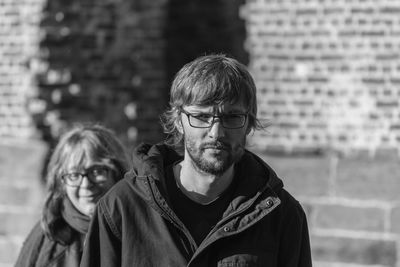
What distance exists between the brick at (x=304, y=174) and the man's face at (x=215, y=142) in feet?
9.77

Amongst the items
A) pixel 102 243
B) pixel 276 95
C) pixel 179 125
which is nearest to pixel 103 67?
pixel 276 95

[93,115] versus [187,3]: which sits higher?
[187,3]

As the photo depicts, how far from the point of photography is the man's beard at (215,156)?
301cm

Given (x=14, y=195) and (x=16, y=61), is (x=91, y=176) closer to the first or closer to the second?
(x=14, y=195)

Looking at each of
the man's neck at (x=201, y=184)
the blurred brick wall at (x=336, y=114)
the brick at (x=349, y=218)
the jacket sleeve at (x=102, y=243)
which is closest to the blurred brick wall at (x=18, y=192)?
the blurred brick wall at (x=336, y=114)

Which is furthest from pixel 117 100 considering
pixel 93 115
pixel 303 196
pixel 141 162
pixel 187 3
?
pixel 141 162

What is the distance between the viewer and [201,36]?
806cm

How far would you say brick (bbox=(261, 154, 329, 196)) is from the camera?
5984 mm

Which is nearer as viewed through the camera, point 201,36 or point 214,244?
point 214,244

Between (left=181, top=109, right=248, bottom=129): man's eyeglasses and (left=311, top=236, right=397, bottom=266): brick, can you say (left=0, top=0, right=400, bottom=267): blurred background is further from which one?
(left=181, top=109, right=248, bottom=129): man's eyeglasses

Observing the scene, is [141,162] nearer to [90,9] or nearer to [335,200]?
[335,200]

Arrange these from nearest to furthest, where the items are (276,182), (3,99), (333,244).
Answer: (276,182) → (333,244) → (3,99)

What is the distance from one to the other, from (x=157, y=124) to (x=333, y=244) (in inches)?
90.6

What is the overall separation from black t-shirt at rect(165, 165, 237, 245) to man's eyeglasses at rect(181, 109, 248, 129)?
28 cm
